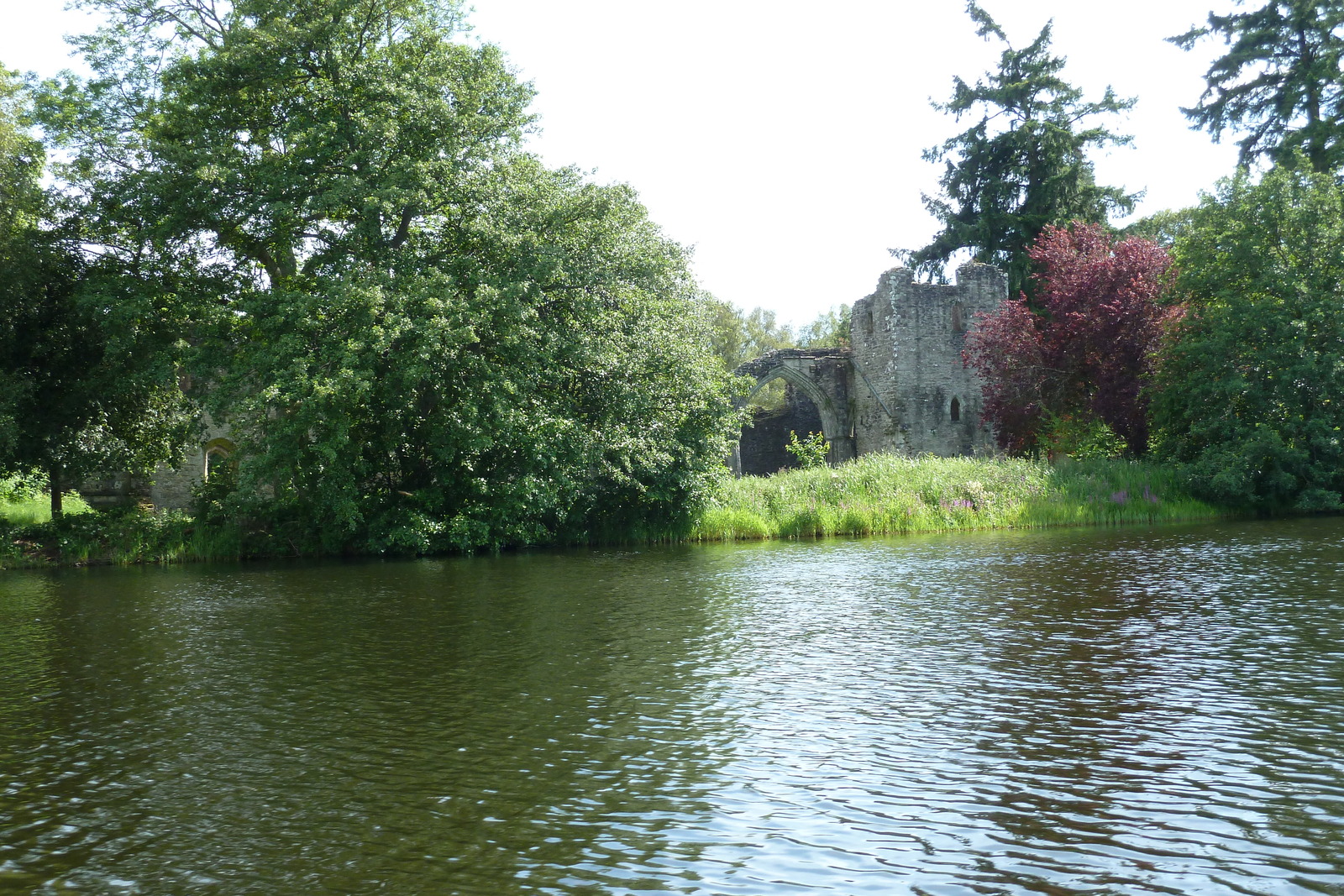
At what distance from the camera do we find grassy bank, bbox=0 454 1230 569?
61.0 ft

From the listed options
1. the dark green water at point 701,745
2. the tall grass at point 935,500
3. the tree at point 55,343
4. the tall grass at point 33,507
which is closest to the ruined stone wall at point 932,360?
the tall grass at point 935,500

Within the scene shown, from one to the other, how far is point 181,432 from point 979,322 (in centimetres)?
2160

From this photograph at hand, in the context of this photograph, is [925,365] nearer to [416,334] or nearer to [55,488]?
[416,334]

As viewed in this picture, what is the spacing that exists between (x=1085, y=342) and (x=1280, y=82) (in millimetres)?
10020

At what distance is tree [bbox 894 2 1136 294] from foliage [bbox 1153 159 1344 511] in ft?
38.8

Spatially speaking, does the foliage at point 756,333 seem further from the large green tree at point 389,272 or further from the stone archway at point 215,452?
the large green tree at point 389,272

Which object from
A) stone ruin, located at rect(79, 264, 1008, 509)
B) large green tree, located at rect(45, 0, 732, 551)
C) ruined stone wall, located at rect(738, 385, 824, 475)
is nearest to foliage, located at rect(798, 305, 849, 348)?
ruined stone wall, located at rect(738, 385, 824, 475)

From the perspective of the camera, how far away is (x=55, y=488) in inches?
823

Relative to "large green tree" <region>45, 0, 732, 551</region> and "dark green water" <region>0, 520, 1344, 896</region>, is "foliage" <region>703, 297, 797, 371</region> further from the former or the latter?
"dark green water" <region>0, 520, 1344, 896</region>

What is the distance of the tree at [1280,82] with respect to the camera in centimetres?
2597

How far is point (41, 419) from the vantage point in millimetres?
19094

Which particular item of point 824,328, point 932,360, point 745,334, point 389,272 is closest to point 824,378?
point 932,360

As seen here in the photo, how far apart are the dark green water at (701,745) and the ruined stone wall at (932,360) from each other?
70.7ft

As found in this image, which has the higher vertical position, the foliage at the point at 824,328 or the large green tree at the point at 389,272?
the foliage at the point at 824,328
